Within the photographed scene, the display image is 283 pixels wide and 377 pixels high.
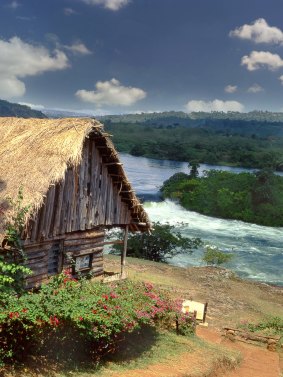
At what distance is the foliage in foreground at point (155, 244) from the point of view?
36.0 meters

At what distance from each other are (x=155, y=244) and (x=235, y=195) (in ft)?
108

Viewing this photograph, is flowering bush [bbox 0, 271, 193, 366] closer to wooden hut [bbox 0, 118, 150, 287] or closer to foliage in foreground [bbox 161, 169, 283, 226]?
wooden hut [bbox 0, 118, 150, 287]

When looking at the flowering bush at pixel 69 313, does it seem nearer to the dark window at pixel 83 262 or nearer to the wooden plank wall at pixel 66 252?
the wooden plank wall at pixel 66 252

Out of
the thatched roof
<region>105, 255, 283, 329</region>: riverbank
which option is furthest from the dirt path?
the thatched roof

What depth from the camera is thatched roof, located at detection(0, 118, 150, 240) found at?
13.7 meters

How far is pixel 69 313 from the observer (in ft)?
35.5

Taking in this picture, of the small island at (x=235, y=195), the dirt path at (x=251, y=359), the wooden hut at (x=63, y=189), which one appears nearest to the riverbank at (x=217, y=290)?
the dirt path at (x=251, y=359)

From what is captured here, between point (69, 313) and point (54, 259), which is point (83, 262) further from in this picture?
point (69, 313)

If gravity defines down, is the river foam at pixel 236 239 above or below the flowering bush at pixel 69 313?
below

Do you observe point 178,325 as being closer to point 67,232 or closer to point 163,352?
point 163,352

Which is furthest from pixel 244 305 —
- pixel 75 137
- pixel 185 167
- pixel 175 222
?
pixel 185 167

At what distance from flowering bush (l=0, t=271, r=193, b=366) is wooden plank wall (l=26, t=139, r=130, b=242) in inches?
101

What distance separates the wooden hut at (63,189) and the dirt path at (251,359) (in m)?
5.58

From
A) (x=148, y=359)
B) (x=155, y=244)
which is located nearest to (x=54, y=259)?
A: (x=148, y=359)
